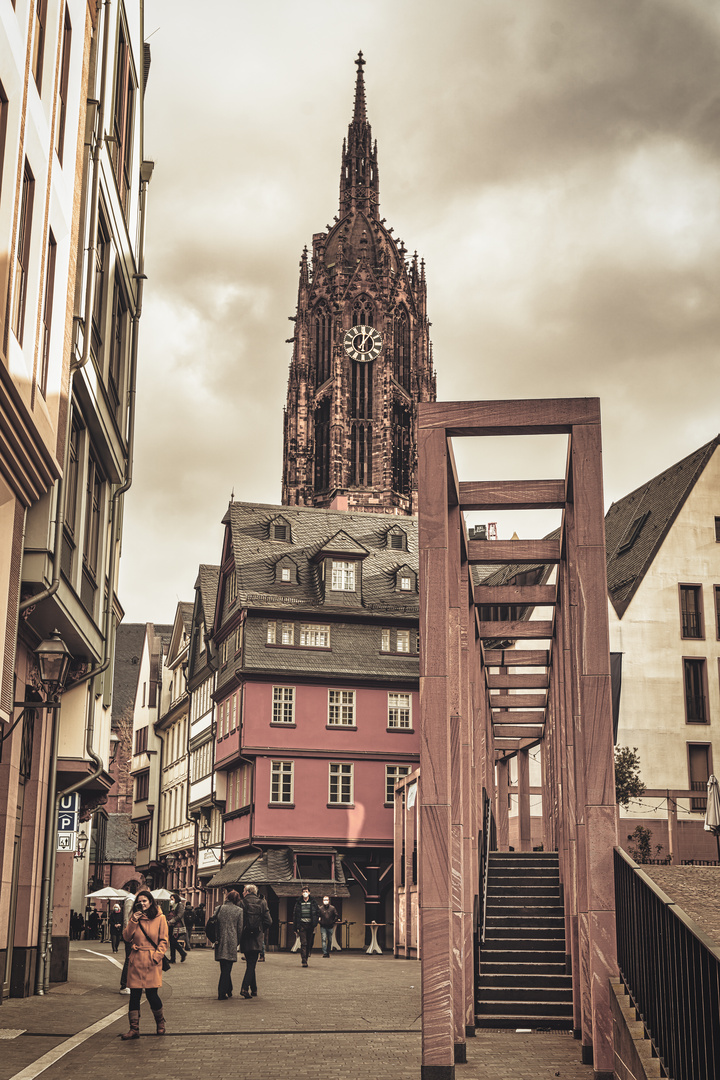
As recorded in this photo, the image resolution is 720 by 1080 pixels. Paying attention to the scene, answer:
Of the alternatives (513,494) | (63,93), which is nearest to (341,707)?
(63,93)

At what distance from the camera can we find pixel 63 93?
56.9 feet

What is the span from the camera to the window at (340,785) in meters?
42.8

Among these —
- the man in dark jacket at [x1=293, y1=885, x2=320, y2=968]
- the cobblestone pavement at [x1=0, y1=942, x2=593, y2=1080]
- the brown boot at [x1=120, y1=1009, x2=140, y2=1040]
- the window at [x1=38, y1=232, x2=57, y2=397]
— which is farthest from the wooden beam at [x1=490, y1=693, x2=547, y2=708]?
the brown boot at [x1=120, y1=1009, x2=140, y2=1040]

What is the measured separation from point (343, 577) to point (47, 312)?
30.9 meters

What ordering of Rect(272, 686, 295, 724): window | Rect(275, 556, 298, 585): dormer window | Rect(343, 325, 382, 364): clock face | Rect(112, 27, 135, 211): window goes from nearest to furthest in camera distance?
Rect(112, 27, 135, 211): window < Rect(272, 686, 295, 724): window < Rect(275, 556, 298, 585): dormer window < Rect(343, 325, 382, 364): clock face

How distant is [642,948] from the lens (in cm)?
869

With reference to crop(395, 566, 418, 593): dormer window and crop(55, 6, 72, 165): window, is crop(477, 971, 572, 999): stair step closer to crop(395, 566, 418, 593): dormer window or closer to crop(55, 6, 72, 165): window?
crop(55, 6, 72, 165): window

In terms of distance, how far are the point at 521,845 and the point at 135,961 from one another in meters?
24.1

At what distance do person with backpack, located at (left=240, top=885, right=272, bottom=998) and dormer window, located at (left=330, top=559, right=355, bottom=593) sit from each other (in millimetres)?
25773

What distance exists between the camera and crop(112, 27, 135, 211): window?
22.5m

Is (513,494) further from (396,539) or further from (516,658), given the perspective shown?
(396,539)

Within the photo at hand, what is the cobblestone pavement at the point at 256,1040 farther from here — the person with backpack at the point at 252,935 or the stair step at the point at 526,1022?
the stair step at the point at 526,1022

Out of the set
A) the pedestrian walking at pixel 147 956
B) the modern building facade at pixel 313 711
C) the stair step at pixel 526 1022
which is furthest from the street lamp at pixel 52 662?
the modern building facade at pixel 313 711

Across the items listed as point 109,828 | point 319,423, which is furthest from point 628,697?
point 319,423
